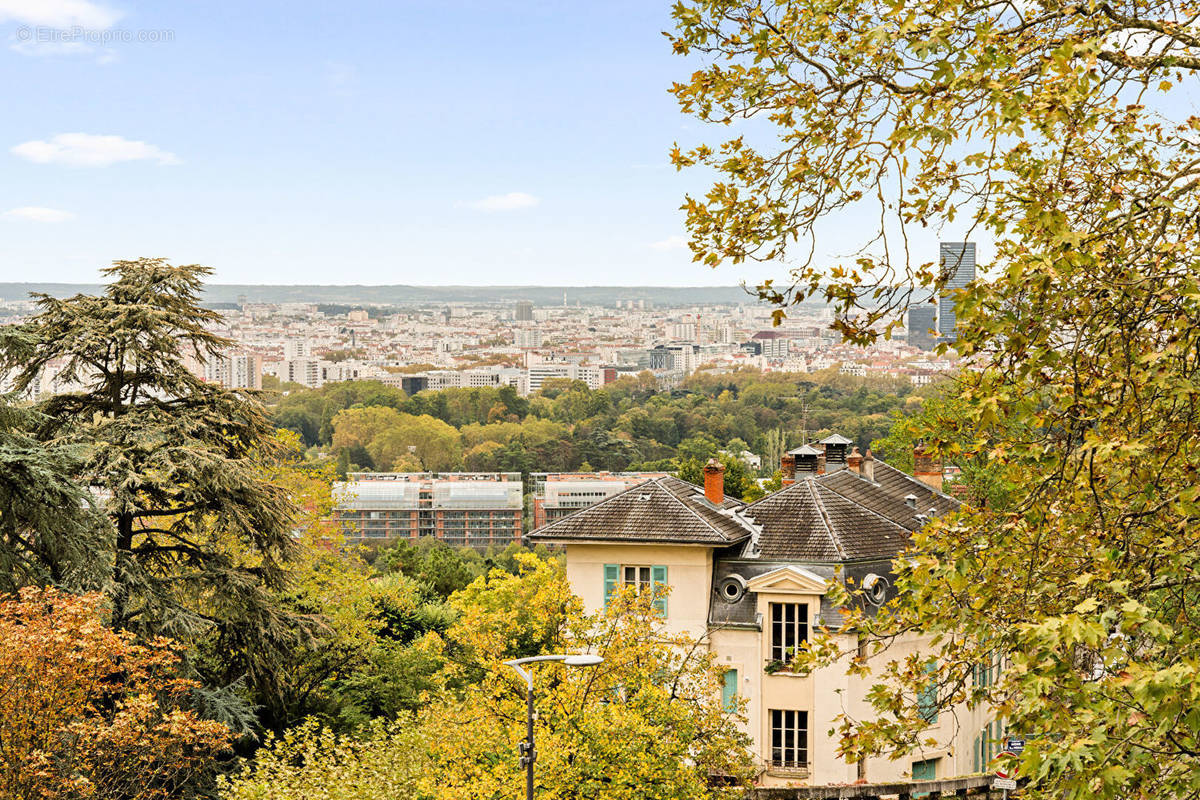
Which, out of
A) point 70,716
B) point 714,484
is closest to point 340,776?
point 70,716

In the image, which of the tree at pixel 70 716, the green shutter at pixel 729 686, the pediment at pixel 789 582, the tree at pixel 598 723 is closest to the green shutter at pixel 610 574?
the pediment at pixel 789 582

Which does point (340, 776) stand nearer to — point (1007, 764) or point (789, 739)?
point (789, 739)

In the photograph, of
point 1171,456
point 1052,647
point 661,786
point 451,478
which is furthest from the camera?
point 451,478

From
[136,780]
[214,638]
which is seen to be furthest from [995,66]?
[214,638]

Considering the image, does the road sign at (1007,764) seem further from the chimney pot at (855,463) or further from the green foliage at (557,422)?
the green foliage at (557,422)

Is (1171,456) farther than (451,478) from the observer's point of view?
No

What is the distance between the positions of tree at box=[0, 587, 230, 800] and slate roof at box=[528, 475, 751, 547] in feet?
33.9

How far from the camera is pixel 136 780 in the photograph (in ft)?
61.8

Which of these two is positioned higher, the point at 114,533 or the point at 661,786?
the point at 114,533

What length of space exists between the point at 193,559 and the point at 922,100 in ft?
65.1

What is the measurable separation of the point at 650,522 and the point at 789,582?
11.6 feet

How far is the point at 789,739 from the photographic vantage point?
25906 mm

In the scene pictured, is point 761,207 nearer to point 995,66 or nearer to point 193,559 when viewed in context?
point 995,66

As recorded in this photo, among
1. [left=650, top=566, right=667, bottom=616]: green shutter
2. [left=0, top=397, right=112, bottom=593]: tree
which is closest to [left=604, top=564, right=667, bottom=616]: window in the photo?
[left=650, top=566, right=667, bottom=616]: green shutter
